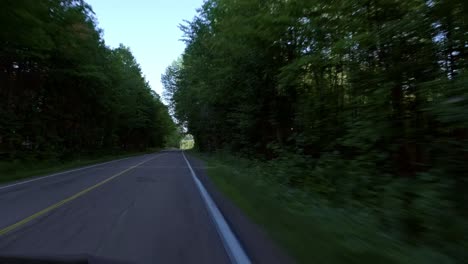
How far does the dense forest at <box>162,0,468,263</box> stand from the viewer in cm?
556

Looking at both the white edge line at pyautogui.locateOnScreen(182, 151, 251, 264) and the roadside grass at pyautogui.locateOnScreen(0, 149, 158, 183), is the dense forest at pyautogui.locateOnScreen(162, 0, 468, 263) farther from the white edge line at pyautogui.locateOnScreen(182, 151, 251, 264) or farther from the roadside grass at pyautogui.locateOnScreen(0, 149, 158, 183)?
the roadside grass at pyautogui.locateOnScreen(0, 149, 158, 183)

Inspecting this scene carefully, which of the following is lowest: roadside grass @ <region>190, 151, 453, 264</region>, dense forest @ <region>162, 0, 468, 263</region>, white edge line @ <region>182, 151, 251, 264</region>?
white edge line @ <region>182, 151, 251, 264</region>

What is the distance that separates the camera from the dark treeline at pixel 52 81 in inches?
723

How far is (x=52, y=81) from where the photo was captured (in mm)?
31422

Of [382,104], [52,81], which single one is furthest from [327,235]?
[52,81]

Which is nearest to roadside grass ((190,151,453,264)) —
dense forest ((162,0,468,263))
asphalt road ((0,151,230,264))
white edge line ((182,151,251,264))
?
dense forest ((162,0,468,263))

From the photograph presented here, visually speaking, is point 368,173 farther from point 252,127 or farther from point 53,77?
point 53,77

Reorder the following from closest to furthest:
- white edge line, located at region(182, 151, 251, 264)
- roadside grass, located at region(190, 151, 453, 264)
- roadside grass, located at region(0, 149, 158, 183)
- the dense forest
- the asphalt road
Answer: roadside grass, located at region(190, 151, 453, 264), white edge line, located at region(182, 151, 251, 264), the asphalt road, the dense forest, roadside grass, located at region(0, 149, 158, 183)

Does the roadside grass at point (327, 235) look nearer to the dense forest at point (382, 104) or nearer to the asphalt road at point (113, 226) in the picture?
the dense forest at point (382, 104)

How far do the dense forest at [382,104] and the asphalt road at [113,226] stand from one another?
289cm

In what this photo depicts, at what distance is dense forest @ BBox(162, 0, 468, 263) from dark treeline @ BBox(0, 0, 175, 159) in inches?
370

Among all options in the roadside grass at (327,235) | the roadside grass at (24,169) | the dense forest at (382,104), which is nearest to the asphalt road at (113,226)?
the roadside grass at (327,235)

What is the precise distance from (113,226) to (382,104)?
592 centimetres

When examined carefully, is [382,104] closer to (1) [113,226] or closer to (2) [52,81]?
(1) [113,226]
